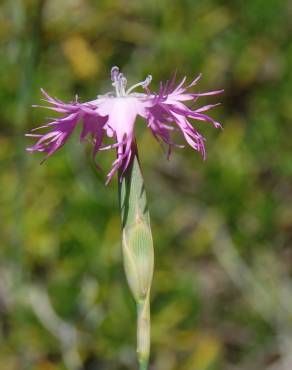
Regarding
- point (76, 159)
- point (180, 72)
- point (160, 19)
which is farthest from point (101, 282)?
point (160, 19)

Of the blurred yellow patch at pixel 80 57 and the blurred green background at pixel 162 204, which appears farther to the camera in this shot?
the blurred yellow patch at pixel 80 57

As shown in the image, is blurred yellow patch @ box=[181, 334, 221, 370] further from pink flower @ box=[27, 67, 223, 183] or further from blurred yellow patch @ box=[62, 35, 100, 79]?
pink flower @ box=[27, 67, 223, 183]

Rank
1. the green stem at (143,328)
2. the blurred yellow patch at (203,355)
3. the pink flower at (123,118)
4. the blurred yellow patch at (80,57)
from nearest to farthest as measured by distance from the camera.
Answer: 1. the pink flower at (123,118)
2. the green stem at (143,328)
3. the blurred yellow patch at (203,355)
4. the blurred yellow patch at (80,57)

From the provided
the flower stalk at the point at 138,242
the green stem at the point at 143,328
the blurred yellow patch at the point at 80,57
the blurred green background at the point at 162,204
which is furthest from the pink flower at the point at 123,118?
the blurred yellow patch at the point at 80,57

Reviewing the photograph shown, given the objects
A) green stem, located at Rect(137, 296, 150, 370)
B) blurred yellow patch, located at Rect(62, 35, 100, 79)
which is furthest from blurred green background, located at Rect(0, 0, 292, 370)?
green stem, located at Rect(137, 296, 150, 370)

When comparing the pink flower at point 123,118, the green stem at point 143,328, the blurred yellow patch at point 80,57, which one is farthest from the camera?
the blurred yellow patch at point 80,57

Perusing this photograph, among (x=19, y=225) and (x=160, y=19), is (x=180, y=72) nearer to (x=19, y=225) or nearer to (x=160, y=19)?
(x=160, y=19)

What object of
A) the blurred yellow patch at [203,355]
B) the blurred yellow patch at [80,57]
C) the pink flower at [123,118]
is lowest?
the blurred yellow patch at [203,355]

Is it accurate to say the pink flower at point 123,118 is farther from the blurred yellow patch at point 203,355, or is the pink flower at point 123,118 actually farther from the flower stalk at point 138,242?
the blurred yellow patch at point 203,355
